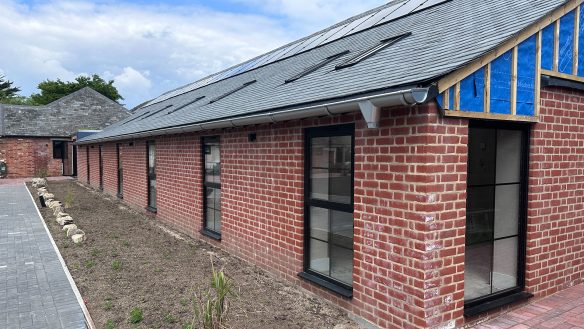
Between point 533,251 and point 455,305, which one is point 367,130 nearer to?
point 455,305

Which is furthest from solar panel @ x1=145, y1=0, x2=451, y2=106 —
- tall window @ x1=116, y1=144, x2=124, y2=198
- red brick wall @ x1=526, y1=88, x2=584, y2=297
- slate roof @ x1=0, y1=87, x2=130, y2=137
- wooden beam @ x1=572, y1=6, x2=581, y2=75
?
slate roof @ x1=0, y1=87, x2=130, y2=137

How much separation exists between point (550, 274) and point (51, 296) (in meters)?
6.46

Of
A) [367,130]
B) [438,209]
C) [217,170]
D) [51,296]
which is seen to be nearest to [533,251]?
[438,209]

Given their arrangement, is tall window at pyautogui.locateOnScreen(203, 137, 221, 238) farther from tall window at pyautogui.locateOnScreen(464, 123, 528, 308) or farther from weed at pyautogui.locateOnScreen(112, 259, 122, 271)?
tall window at pyautogui.locateOnScreen(464, 123, 528, 308)

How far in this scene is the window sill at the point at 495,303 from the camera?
4152 millimetres

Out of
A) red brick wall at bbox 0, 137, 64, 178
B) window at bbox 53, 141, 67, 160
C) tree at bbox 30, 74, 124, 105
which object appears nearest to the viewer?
red brick wall at bbox 0, 137, 64, 178

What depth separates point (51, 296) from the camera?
5594 millimetres

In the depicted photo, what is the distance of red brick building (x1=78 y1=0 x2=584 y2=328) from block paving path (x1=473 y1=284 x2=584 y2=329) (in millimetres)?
118

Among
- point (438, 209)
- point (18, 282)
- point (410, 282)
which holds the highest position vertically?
point (438, 209)

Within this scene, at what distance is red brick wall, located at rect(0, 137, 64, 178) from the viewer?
27719 mm

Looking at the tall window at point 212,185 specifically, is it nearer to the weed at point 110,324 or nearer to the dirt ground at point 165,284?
the dirt ground at point 165,284

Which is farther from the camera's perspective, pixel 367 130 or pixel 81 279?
pixel 81 279

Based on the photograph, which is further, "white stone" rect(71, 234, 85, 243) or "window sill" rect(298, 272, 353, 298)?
"white stone" rect(71, 234, 85, 243)

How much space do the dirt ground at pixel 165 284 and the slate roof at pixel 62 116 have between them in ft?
76.1
